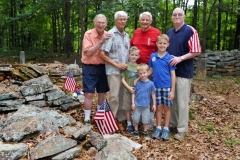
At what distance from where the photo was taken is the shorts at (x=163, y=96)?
4.13 meters

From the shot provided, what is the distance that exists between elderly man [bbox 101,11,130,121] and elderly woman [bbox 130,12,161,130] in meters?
0.21

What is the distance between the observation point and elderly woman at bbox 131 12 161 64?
4179 mm

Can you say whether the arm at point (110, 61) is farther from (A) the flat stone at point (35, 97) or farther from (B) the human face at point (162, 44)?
(A) the flat stone at point (35, 97)

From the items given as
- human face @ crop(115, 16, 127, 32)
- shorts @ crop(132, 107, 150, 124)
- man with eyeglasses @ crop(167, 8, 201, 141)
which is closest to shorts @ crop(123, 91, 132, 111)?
shorts @ crop(132, 107, 150, 124)

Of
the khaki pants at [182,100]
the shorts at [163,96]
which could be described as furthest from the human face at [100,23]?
the khaki pants at [182,100]

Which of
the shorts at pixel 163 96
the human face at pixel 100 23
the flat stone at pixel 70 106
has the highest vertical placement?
the human face at pixel 100 23

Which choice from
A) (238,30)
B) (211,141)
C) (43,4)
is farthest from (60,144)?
(238,30)

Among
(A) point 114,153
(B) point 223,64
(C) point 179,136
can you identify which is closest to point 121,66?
(A) point 114,153

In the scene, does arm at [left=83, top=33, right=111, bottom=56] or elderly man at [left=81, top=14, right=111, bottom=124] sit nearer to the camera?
arm at [left=83, top=33, right=111, bottom=56]

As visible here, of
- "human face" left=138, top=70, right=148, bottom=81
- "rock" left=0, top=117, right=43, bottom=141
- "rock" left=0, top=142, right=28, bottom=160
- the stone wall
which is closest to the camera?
"rock" left=0, top=142, right=28, bottom=160

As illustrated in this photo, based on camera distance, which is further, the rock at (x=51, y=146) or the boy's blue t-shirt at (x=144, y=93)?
the boy's blue t-shirt at (x=144, y=93)

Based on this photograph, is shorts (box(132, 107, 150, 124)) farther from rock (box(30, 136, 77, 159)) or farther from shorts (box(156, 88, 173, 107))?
rock (box(30, 136, 77, 159))

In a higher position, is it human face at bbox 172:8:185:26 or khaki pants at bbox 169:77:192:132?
human face at bbox 172:8:185:26

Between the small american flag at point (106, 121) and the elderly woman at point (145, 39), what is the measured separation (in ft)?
3.46
